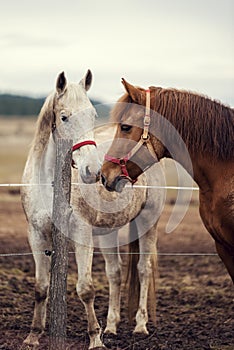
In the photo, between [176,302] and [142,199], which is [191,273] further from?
[142,199]

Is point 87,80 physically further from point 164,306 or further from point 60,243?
point 164,306

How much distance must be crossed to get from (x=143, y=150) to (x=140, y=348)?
191 cm

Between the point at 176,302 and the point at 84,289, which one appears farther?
the point at 176,302

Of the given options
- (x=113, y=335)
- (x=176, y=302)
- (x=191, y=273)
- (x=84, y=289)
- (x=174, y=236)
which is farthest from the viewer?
(x=174, y=236)

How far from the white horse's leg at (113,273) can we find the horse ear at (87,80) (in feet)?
5.61

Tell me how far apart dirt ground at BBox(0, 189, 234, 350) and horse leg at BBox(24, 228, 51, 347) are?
0.34 feet

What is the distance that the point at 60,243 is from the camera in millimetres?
4695

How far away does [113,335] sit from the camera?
6.29 meters

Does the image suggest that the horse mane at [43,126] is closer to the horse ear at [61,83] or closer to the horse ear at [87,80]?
the horse ear at [61,83]

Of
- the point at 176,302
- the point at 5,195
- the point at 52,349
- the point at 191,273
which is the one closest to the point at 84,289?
the point at 52,349

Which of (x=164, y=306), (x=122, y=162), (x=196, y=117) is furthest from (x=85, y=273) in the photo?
(x=164, y=306)

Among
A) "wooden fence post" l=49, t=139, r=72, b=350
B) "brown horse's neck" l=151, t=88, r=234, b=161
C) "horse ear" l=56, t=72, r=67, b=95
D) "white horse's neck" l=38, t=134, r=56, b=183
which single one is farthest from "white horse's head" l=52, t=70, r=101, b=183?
"brown horse's neck" l=151, t=88, r=234, b=161

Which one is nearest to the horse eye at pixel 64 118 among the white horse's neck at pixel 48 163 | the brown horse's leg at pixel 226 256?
the white horse's neck at pixel 48 163

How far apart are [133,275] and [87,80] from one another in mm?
2161
